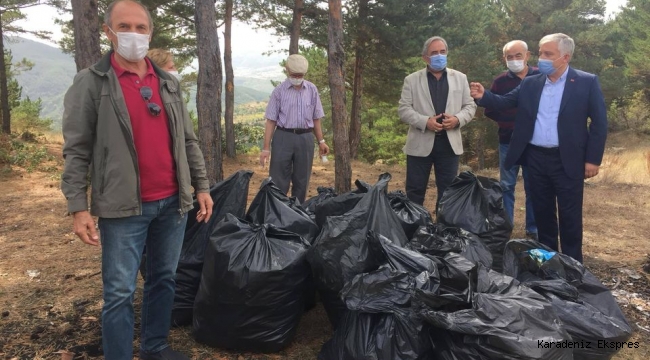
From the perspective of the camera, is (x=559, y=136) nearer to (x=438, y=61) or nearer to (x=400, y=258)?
(x=438, y=61)

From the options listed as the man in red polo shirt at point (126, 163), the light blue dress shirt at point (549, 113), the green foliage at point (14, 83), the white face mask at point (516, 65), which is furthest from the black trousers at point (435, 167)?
the green foliage at point (14, 83)

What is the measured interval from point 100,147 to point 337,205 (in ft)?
5.37

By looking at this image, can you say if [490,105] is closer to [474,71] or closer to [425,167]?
[425,167]

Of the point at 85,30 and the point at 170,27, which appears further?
the point at 170,27

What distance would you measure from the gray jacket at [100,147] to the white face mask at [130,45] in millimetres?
100

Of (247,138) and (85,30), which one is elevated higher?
(85,30)

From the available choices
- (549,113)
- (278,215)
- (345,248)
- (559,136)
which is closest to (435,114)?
(549,113)

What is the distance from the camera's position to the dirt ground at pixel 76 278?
2.46 m

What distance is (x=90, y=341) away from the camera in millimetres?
2482

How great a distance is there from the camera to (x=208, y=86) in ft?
13.2

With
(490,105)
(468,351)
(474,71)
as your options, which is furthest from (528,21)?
(468,351)

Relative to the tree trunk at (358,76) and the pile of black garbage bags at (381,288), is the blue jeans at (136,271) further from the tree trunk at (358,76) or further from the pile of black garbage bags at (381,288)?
the tree trunk at (358,76)

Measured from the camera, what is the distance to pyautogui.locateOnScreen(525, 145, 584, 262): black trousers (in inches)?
124

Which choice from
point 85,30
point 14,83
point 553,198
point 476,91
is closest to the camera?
point 553,198
